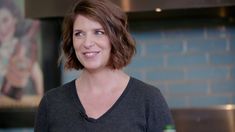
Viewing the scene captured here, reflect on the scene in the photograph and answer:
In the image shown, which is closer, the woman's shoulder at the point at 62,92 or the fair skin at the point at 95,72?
the fair skin at the point at 95,72

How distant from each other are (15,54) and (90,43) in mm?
1089

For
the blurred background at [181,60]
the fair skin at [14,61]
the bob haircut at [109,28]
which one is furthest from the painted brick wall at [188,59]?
the bob haircut at [109,28]

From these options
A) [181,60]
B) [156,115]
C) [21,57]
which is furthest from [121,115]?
[21,57]

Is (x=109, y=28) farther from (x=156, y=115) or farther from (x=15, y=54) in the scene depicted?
(x=15, y=54)

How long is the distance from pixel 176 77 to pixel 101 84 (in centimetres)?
88

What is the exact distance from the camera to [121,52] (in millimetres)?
1402

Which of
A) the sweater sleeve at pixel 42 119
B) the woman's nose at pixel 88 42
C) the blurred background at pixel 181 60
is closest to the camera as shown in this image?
the woman's nose at pixel 88 42

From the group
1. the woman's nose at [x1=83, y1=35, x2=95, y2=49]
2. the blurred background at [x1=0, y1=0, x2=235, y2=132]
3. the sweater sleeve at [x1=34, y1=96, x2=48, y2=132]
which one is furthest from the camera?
the blurred background at [x1=0, y1=0, x2=235, y2=132]

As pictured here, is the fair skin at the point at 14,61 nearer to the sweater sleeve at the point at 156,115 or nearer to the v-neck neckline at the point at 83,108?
the v-neck neckline at the point at 83,108

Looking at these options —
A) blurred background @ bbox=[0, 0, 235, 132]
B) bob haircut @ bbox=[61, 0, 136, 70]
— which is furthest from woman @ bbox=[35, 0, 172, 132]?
blurred background @ bbox=[0, 0, 235, 132]

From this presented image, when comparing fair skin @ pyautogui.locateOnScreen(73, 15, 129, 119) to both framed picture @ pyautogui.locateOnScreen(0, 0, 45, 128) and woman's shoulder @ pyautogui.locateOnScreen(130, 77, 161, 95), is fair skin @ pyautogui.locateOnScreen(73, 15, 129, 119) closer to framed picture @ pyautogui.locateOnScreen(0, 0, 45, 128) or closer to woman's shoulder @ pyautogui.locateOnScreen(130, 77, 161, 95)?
woman's shoulder @ pyautogui.locateOnScreen(130, 77, 161, 95)

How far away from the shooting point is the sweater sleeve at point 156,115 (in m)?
1.35

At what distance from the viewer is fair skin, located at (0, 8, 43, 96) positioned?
2287 mm

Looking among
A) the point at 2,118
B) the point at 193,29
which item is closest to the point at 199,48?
the point at 193,29
